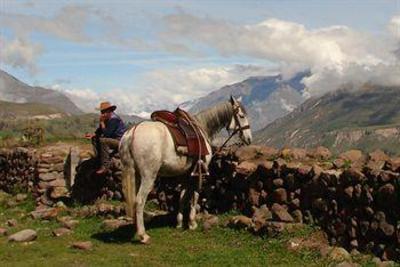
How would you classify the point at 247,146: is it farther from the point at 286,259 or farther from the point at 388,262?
the point at 388,262

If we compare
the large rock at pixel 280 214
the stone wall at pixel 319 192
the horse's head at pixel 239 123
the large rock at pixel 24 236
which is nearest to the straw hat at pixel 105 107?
the stone wall at pixel 319 192

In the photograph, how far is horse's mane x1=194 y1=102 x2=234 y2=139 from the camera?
17547 millimetres

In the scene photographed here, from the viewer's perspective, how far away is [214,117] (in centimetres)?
1770

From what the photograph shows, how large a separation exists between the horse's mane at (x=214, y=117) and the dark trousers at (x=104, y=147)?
13.3 ft

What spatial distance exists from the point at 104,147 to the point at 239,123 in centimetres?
547

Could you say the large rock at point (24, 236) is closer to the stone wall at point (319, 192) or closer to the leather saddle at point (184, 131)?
the leather saddle at point (184, 131)

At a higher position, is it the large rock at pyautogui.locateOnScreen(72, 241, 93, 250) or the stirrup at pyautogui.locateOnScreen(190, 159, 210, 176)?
the stirrup at pyautogui.locateOnScreen(190, 159, 210, 176)

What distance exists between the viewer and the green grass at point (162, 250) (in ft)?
43.3

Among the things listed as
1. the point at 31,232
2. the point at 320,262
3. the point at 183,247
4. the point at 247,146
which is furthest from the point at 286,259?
the point at 31,232

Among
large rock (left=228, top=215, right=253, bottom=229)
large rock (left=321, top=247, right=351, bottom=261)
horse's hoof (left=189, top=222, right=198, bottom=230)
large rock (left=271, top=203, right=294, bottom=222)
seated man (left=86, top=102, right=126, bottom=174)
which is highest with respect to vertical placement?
seated man (left=86, top=102, right=126, bottom=174)

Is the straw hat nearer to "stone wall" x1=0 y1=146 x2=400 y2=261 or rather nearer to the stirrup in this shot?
"stone wall" x1=0 y1=146 x2=400 y2=261

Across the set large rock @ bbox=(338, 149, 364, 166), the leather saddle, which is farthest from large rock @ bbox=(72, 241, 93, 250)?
large rock @ bbox=(338, 149, 364, 166)

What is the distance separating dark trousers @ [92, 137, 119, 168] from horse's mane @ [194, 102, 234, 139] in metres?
4.05

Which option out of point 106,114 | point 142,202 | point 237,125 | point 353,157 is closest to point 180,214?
point 142,202
